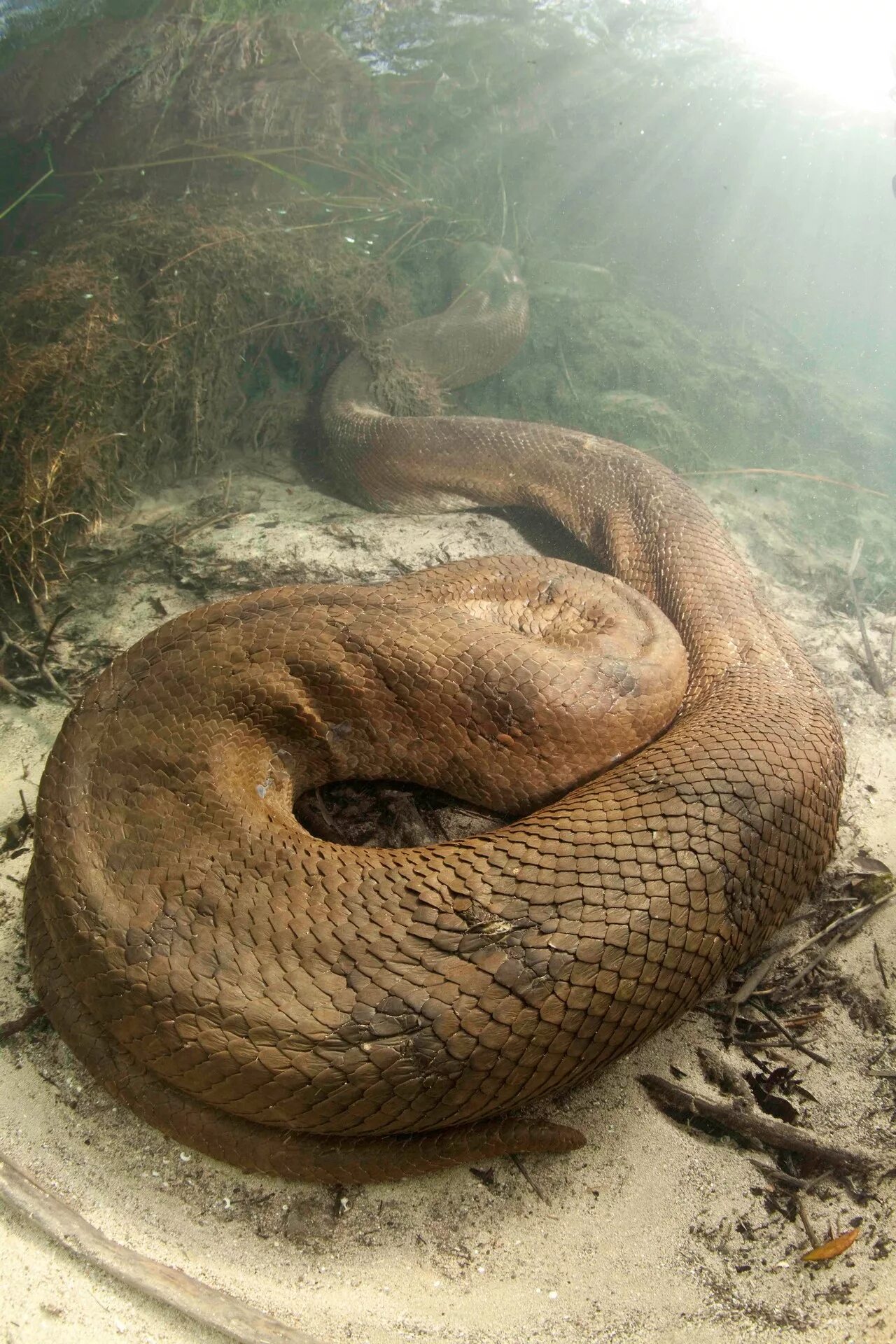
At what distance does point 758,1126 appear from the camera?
2205 mm

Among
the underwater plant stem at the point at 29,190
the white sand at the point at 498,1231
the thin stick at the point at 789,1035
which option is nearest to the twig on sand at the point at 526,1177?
the white sand at the point at 498,1231

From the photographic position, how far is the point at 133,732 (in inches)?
93.7

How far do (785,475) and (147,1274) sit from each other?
765cm

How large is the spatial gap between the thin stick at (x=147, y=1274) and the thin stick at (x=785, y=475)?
21.2ft

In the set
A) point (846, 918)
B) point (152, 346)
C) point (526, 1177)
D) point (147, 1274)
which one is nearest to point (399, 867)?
point (526, 1177)

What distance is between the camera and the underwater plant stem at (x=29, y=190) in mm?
6172

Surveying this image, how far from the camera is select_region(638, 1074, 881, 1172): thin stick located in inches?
83.7

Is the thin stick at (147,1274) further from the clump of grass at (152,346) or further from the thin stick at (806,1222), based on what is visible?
the clump of grass at (152,346)

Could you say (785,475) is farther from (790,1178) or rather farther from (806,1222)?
(806,1222)

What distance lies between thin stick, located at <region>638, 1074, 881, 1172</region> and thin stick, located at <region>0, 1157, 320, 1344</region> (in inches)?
45.7

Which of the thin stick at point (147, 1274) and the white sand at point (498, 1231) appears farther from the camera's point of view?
the white sand at point (498, 1231)

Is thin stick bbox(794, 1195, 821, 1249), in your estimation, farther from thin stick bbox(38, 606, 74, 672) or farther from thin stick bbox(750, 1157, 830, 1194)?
thin stick bbox(38, 606, 74, 672)

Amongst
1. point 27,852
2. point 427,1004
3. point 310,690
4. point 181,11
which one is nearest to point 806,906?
point 427,1004

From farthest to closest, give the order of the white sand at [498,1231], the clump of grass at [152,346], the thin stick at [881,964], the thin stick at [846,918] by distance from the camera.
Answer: the clump of grass at [152,346] < the thin stick at [846,918] < the thin stick at [881,964] < the white sand at [498,1231]
